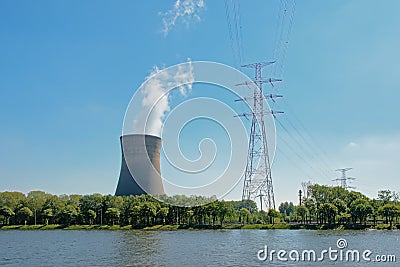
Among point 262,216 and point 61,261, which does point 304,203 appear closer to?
point 262,216

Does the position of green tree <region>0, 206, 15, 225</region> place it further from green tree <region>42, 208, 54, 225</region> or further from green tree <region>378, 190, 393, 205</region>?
green tree <region>378, 190, 393, 205</region>

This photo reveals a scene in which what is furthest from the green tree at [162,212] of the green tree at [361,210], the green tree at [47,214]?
the green tree at [361,210]

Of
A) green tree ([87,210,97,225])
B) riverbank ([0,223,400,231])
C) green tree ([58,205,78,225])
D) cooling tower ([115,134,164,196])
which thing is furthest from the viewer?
green tree ([87,210,97,225])

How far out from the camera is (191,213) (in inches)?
1972

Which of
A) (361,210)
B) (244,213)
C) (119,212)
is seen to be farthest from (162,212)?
(361,210)

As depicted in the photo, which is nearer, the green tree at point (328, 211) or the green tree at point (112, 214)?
the green tree at point (328, 211)

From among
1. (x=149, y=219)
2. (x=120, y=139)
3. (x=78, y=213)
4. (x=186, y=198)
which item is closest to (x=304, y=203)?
(x=186, y=198)

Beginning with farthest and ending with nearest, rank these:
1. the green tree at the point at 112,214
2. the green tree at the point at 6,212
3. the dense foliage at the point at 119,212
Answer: the green tree at the point at 6,212 → the green tree at the point at 112,214 → the dense foliage at the point at 119,212

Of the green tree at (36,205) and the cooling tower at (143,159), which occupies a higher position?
the cooling tower at (143,159)

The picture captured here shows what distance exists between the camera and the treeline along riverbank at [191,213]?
151 ft

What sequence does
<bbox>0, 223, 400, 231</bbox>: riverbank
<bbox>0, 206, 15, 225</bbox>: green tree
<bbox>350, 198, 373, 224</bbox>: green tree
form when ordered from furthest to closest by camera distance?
1. <bbox>0, 206, 15, 225</bbox>: green tree
2. <bbox>0, 223, 400, 231</bbox>: riverbank
3. <bbox>350, 198, 373, 224</bbox>: green tree

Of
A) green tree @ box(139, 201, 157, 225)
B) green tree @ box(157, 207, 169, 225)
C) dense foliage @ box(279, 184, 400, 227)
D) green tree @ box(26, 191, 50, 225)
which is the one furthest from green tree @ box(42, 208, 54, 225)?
dense foliage @ box(279, 184, 400, 227)

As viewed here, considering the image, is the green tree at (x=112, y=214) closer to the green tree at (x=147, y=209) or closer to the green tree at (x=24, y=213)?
the green tree at (x=147, y=209)

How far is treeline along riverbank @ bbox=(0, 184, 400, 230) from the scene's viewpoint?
46.0 meters
